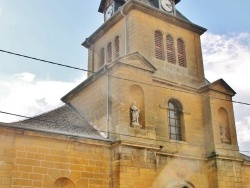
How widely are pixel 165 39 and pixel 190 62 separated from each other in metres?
2.07

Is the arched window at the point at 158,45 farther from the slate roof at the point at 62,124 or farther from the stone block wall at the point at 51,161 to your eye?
the stone block wall at the point at 51,161

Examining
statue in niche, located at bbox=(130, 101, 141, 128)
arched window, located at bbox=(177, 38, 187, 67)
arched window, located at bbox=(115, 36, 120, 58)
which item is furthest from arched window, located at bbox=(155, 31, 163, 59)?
statue in niche, located at bbox=(130, 101, 141, 128)

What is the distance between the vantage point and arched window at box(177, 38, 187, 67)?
22.4 meters

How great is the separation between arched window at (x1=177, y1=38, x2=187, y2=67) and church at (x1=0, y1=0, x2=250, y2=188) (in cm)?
7

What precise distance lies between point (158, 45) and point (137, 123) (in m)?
5.88

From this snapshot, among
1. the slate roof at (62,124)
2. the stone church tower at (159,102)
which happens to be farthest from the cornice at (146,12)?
the slate roof at (62,124)

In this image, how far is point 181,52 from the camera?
2275 centimetres

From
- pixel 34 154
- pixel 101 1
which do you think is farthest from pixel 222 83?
pixel 34 154

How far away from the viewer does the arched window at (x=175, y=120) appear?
19.9 meters

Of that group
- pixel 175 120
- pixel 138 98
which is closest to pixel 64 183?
pixel 138 98

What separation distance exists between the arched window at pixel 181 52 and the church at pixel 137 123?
0.22 feet

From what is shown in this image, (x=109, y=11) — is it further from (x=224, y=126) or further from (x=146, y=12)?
(x=224, y=126)

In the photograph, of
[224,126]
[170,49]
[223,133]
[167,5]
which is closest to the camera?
[223,133]

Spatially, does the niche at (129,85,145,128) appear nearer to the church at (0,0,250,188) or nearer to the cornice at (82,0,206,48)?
the church at (0,0,250,188)
